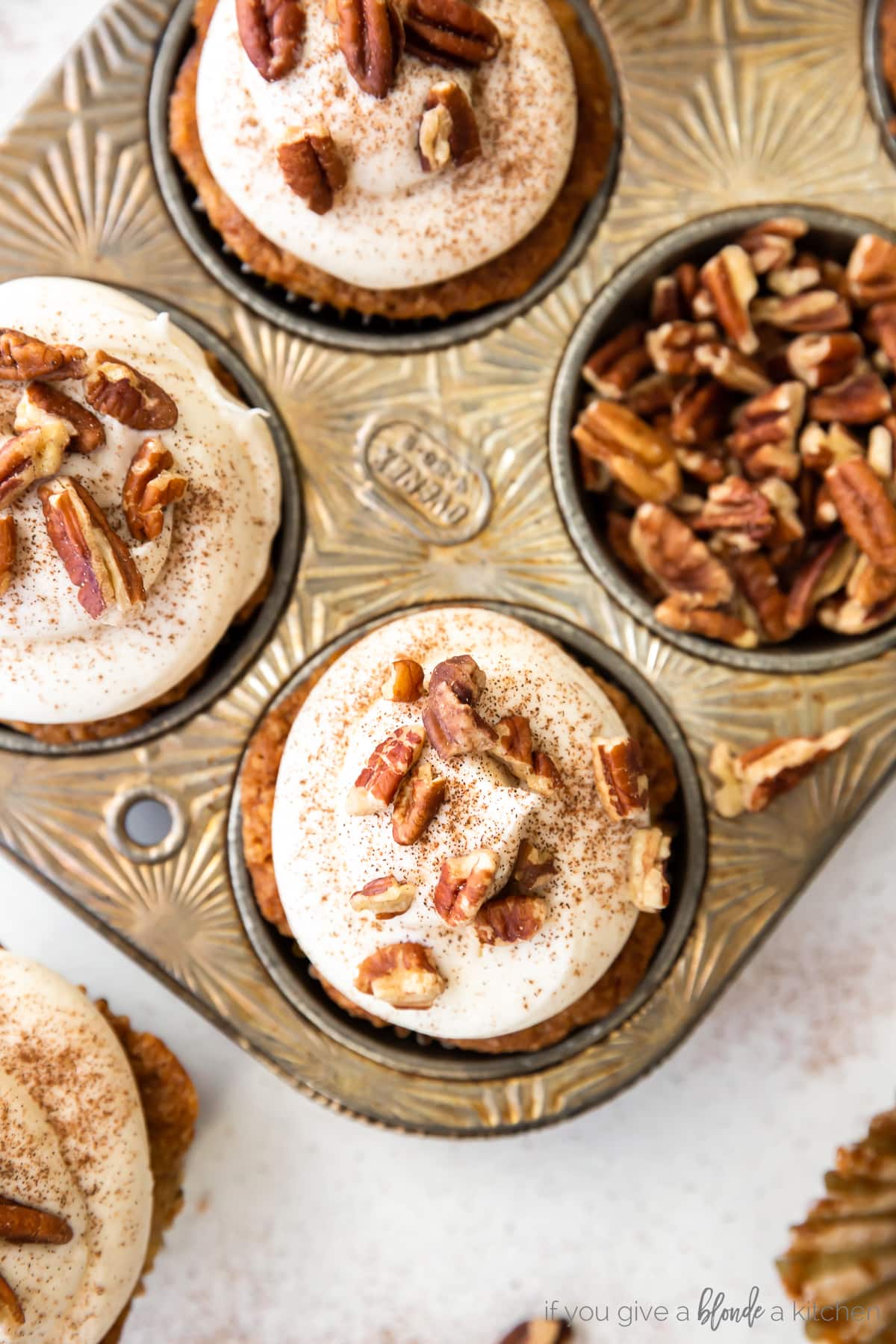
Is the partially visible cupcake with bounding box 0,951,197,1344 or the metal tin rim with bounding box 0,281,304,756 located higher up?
the metal tin rim with bounding box 0,281,304,756

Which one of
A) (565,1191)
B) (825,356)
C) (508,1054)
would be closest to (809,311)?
(825,356)

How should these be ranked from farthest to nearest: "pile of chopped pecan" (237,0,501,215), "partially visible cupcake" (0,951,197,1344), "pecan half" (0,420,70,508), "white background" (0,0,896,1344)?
"white background" (0,0,896,1344), "partially visible cupcake" (0,951,197,1344), "pile of chopped pecan" (237,0,501,215), "pecan half" (0,420,70,508)

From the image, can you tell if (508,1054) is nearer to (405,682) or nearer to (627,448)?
(405,682)

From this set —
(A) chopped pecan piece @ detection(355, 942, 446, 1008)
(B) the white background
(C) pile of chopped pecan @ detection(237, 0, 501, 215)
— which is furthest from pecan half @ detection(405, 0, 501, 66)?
(B) the white background

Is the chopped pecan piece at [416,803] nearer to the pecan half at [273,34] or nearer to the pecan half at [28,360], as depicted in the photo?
the pecan half at [28,360]

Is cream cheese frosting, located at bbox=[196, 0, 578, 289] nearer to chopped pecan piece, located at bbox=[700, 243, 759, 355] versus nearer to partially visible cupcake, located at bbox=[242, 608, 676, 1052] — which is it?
chopped pecan piece, located at bbox=[700, 243, 759, 355]

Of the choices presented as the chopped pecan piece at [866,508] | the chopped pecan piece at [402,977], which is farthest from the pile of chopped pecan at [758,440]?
the chopped pecan piece at [402,977]

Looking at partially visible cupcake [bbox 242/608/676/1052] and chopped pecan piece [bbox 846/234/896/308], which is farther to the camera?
chopped pecan piece [bbox 846/234/896/308]
